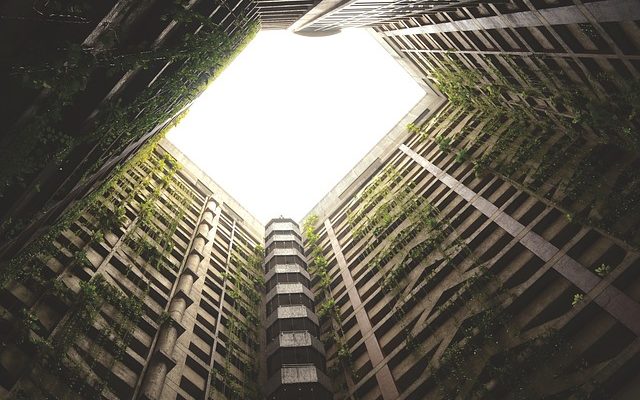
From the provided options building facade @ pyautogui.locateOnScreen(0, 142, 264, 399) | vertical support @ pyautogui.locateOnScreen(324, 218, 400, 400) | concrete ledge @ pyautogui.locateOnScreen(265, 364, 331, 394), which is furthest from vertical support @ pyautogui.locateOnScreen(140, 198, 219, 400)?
vertical support @ pyautogui.locateOnScreen(324, 218, 400, 400)

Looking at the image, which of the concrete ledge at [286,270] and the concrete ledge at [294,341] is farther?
the concrete ledge at [286,270]

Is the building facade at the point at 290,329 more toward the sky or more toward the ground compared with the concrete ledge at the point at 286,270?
more toward the ground

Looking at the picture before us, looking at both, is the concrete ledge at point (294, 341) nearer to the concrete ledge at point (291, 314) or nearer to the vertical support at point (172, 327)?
the concrete ledge at point (291, 314)

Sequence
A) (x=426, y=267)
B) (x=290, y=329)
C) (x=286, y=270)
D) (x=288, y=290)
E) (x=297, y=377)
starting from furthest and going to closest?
1. (x=286, y=270)
2. (x=288, y=290)
3. (x=290, y=329)
4. (x=426, y=267)
5. (x=297, y=377)

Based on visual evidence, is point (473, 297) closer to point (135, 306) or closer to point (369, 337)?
point (369, 337)

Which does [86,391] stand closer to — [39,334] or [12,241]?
[39,334]

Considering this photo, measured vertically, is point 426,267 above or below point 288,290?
below

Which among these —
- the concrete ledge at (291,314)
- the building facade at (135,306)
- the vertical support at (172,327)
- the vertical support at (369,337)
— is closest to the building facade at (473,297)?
the vertical support at (369,337)

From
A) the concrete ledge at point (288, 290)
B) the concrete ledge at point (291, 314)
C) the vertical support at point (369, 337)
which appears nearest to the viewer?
the vertical support at point (369, 337)

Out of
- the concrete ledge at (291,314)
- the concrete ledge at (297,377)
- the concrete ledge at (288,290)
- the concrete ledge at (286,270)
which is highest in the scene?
the concrete ledge at (286,270)

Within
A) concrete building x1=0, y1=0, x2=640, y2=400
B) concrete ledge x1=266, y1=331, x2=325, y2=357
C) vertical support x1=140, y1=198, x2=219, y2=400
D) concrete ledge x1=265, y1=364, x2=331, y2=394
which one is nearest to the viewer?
concrete building x1=0, y1=0, x2=640, y2=400

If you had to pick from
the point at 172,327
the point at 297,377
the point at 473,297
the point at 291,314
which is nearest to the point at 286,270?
the point at 291,314

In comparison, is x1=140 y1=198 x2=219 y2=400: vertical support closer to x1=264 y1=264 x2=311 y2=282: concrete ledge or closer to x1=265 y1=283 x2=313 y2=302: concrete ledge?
x1=265 y1=283 x2=313 y2=302: concrete ledge

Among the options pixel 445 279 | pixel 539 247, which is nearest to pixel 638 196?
pixel 539 247
